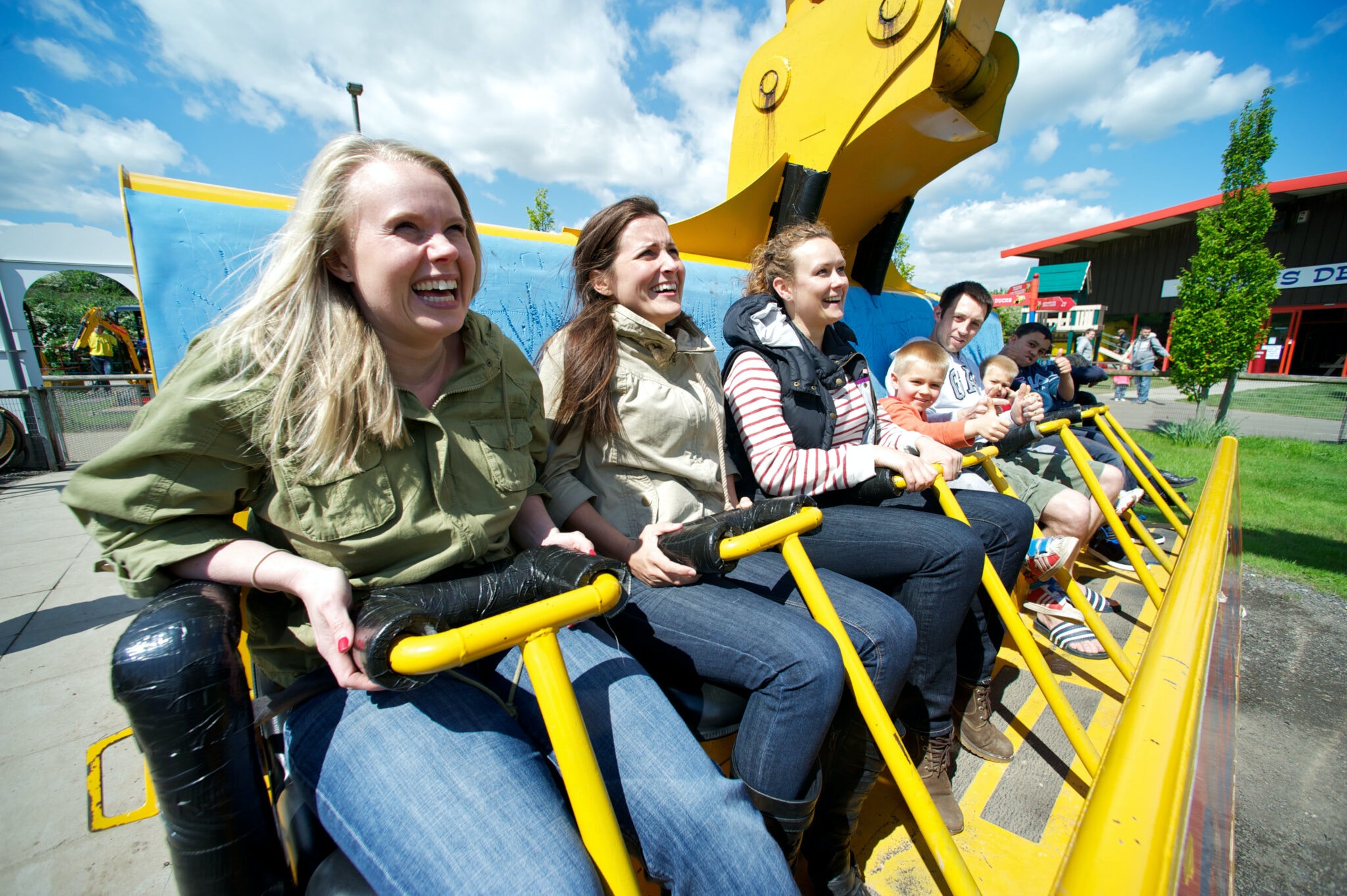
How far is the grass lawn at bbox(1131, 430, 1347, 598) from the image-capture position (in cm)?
394

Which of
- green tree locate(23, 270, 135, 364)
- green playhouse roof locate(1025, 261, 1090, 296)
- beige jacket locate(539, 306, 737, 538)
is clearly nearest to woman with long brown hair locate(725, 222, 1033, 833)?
beige jacket locate(539, 306, 737, 538)

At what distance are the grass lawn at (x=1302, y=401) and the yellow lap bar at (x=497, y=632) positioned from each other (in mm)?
14204

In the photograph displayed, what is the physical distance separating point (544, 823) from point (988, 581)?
5.46ft

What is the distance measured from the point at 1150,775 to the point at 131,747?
324cm

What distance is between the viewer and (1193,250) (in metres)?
23.2

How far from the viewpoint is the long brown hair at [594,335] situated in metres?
1.77

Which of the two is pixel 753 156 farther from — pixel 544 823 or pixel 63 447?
pixel 63 447

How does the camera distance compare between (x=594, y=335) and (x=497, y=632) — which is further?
(x=594, y=335)

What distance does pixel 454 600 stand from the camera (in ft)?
3.14

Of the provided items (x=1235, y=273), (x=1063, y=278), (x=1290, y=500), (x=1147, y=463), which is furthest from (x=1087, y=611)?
(x=1063, y=278)

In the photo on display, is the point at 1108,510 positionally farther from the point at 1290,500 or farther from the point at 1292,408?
the point at 1292,408

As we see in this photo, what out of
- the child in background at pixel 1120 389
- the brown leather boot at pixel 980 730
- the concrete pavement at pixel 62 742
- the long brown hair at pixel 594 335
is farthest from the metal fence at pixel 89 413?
the child in background at pixel 1120 389

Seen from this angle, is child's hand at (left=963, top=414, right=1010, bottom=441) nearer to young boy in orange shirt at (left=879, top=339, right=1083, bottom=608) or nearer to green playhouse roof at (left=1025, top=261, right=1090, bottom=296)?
young boy in orange shirt at (left=879, top=339, right=1083, bottom=608)

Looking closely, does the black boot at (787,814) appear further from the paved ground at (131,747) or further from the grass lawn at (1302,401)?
the grass lawn at (1302,401)
